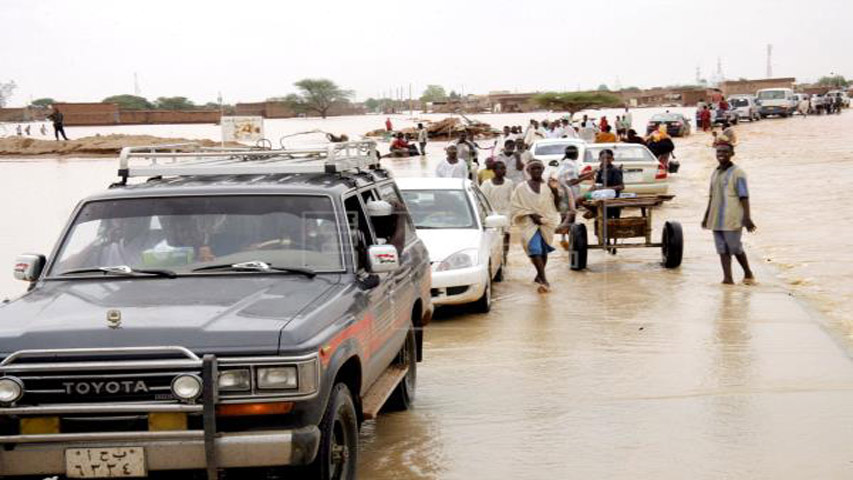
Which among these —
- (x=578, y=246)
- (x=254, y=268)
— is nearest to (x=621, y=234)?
(x=578, y=246)

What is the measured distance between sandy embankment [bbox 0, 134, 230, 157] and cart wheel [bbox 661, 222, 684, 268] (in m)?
39.2

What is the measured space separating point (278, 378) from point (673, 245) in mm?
10949

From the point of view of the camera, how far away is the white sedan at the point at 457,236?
39.2 feet

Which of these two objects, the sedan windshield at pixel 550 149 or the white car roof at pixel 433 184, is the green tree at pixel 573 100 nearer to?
the sedan windshield at pixel 550 149

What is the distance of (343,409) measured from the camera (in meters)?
5.73

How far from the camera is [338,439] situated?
580 centimetres

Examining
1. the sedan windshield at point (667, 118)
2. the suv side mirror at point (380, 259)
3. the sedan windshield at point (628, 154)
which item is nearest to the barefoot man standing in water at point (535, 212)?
the suv side mirror at point (380, 259)

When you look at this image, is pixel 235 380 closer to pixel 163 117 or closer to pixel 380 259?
pixel 380 259

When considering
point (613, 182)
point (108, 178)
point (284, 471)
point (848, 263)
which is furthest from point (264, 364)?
point (108, 178)

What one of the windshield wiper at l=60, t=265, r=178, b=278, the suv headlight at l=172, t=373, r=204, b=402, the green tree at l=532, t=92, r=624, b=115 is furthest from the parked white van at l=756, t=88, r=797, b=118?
the suv headlight at l=172, t=373, r=204, b=402

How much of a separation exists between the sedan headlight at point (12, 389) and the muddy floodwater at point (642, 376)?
2.55m

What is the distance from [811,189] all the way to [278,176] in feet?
75.8

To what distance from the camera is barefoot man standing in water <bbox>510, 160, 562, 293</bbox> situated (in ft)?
43.1

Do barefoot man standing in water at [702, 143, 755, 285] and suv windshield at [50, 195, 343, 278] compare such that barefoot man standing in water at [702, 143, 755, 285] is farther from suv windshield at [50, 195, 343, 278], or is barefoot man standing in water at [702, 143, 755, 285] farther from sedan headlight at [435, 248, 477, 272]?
suv windshield at [50, 195, 343, 278]
